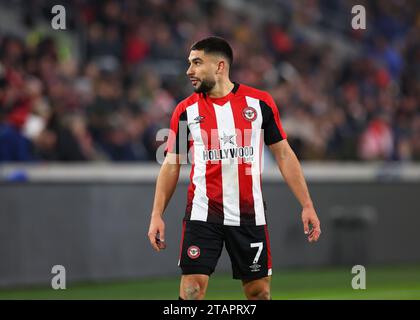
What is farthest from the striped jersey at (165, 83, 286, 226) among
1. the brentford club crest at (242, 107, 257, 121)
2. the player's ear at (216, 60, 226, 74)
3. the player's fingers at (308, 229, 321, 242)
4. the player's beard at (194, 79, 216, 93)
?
the player's fingers at (308, 229, 321, 242)

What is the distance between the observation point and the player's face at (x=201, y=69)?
7.88 meters

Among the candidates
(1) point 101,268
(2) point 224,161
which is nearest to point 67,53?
(1) point 101,268

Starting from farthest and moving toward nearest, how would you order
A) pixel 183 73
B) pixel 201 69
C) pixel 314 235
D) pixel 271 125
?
pixel 183 73, pixel 271 125, pixel 201 69, pixel 314 235

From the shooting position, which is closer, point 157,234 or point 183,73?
point 157,234

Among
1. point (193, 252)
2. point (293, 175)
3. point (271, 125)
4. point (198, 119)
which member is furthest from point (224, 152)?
point (193, 252)

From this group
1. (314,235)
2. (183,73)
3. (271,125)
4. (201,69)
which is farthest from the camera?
(183,73)

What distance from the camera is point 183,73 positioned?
695 inches

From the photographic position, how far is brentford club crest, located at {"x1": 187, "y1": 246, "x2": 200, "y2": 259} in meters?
7.79

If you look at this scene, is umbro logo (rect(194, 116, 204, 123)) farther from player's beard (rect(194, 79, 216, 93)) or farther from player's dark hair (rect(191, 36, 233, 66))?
player's dark hair (rect(191, 36, 233, 66))

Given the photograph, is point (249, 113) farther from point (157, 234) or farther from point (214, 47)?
point (157, 234)

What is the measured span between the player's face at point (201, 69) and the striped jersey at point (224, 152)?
170mm

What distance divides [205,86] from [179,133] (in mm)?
380

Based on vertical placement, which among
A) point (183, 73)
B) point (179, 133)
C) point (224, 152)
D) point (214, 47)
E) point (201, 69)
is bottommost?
point (224, 152)

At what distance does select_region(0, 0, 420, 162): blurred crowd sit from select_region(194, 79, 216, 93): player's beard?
20.4 ft
